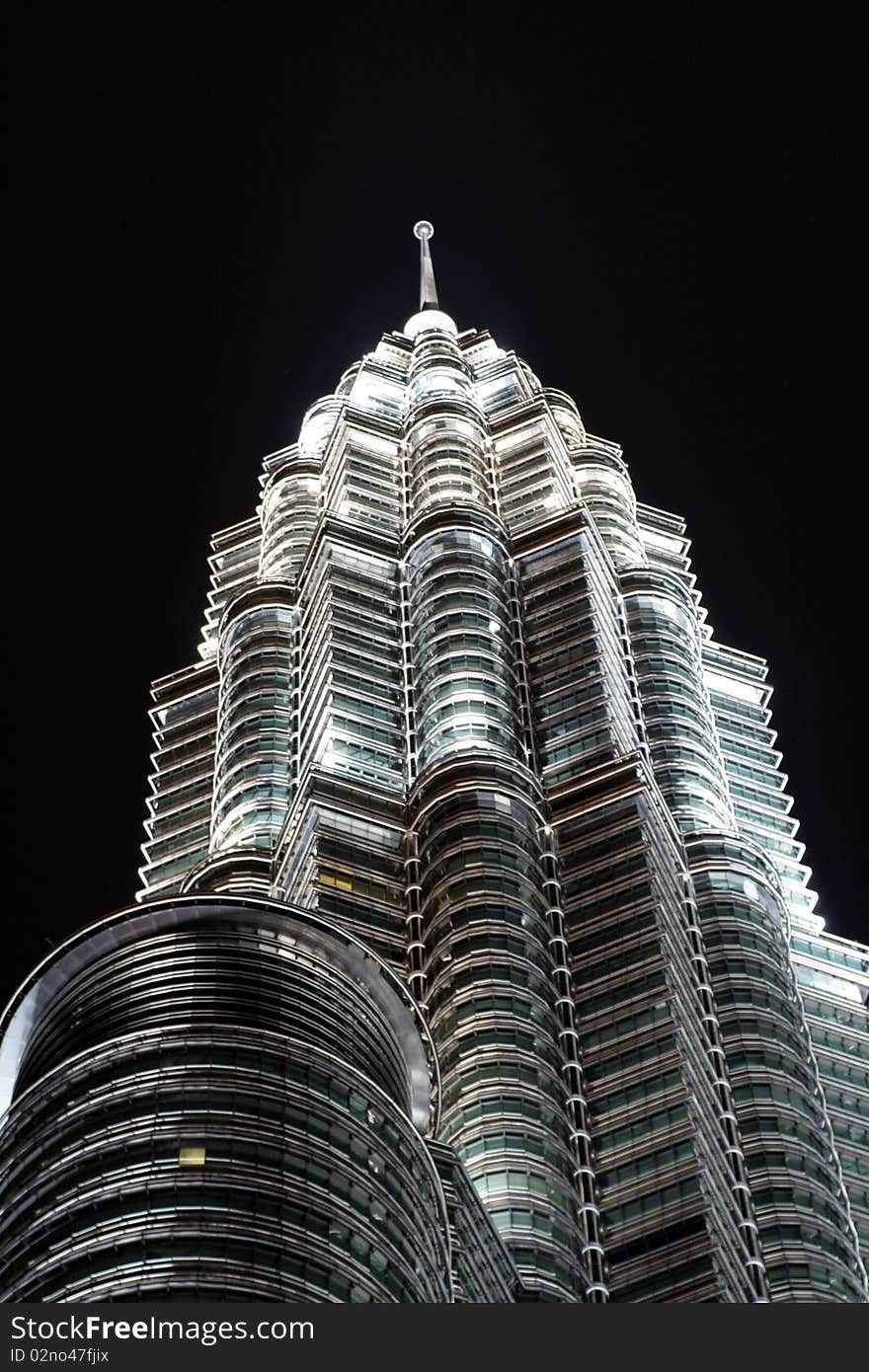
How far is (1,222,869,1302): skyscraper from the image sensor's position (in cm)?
8538

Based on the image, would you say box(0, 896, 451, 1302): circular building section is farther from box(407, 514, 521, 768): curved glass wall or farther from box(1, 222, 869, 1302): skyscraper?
box(407, 514, 521, 768): curved glass wall

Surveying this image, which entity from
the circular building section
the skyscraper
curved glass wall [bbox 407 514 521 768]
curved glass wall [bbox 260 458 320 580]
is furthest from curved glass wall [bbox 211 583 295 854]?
the circular building section

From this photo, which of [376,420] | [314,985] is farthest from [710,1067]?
[376,420]

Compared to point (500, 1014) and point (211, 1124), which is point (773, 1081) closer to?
point (500, 1014)

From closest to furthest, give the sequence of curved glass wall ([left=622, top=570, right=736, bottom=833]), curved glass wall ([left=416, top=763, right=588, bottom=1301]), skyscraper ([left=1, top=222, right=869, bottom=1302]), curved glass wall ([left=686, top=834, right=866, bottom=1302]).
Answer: skyscraper ([left=1, top=222, right=869, bottom=1302]), curved glass wall ([left=416, top=763, right=588, bottom=1301]), curved glass wall ([left=686, top=834, right=866, bottom=1302]), curved glass wall ([left=622, top=570, right=736, bottom=833])

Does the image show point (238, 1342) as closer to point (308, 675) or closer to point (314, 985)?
point (314, 985)

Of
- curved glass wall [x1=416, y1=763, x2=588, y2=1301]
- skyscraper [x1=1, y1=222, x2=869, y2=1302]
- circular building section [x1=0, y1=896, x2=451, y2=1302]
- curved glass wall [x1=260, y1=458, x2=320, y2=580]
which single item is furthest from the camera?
curved glass wall [x1=260, y1=458, x2=320, y2=580]

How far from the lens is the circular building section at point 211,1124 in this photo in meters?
79.8

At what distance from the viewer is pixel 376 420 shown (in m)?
184

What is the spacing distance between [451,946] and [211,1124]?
37444mm

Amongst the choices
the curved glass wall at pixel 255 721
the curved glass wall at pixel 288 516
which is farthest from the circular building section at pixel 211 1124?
the curved glass wall at pixel 288 516

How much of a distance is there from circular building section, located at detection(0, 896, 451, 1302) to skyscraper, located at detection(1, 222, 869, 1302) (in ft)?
0.51

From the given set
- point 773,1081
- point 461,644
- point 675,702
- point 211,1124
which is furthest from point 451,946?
point 211,1124

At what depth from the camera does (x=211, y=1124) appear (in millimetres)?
84562
